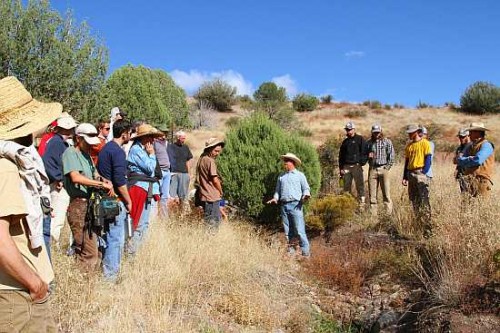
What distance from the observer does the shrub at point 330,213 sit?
9664 mm

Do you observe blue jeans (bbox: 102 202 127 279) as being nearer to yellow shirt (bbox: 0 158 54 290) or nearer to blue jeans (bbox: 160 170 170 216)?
yellow shirt (bbox: 0 158 54 290)

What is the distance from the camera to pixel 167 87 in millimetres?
29891

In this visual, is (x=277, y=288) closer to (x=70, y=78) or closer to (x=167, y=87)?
(x=70, y=78)

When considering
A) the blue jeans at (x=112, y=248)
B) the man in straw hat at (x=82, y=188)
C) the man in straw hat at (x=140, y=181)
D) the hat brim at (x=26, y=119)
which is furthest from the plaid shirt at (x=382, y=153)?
the hat brim at (x=26, y=119)

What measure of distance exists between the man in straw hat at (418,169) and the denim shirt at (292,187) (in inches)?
79.9

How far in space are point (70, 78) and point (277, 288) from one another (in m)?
12.4

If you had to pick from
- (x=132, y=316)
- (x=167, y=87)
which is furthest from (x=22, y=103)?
(x=167, y=87)

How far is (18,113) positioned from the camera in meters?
2.46

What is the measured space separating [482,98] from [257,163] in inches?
1350

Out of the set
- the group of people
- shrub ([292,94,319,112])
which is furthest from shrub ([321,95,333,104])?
the group of people

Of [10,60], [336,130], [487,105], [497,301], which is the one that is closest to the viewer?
[497,301]

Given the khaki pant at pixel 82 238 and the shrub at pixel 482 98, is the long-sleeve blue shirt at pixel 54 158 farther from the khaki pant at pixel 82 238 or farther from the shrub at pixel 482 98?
the shrub at pixel 482 98

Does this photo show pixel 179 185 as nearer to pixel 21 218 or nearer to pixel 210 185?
pixel 210 185

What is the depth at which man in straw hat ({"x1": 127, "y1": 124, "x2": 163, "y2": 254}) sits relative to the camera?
20.0 ft
